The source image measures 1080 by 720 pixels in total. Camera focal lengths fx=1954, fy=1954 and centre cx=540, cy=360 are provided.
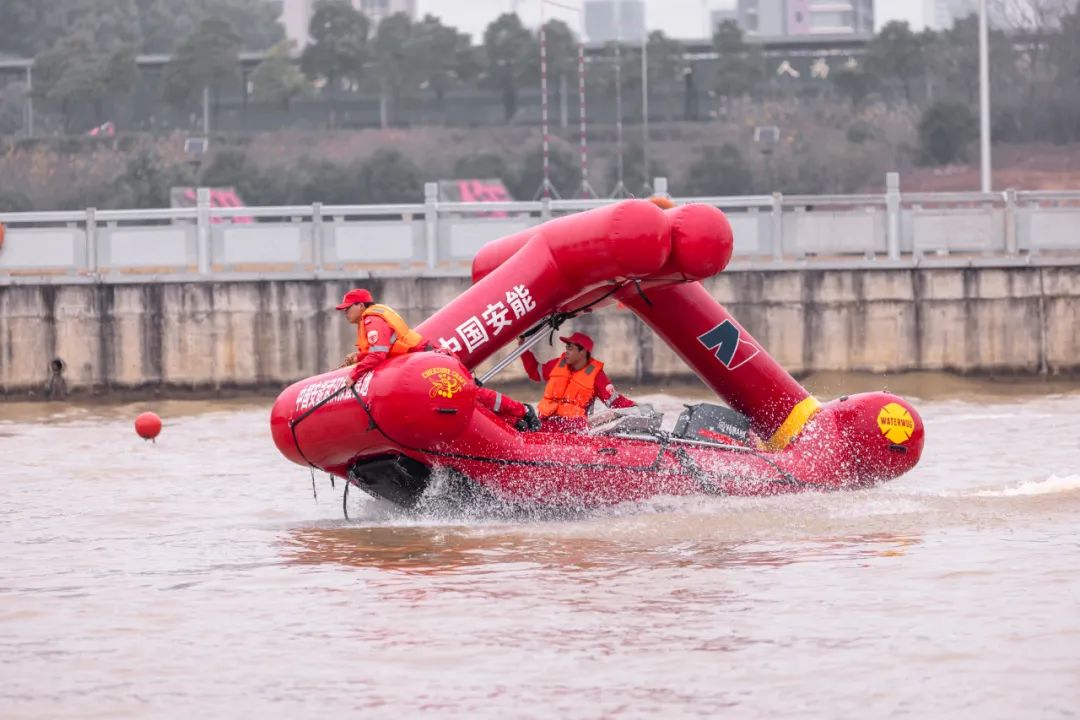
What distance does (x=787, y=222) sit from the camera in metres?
21.2

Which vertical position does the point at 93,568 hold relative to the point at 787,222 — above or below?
below

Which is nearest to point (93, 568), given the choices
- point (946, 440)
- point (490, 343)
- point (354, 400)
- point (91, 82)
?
point (354, 400)

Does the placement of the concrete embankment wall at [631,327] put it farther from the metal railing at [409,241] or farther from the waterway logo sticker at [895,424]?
the waterway logo sticker at [895,424]

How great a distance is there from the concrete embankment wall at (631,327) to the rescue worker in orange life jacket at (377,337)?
376 inches

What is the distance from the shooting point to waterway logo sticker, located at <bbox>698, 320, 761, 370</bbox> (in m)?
13.0

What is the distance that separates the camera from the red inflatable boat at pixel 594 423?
1155 cm

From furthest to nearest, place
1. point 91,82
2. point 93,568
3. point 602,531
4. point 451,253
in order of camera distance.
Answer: point 91,82
point 451,253
point 602,531
point 93,568

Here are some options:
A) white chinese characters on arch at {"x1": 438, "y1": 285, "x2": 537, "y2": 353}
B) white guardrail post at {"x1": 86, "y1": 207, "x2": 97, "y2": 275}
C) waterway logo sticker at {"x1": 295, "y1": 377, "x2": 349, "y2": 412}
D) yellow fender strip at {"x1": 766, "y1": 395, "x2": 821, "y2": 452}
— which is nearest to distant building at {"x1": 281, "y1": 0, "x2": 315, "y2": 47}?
white guardrail post at {"x1": 86, "y1": 207, "x2": 97, "y2": 275}

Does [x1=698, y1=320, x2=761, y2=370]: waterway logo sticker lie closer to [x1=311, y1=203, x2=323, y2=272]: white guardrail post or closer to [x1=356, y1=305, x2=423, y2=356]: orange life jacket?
[x1=356, y1=305, x2=423, y2=356]: orange life jacket

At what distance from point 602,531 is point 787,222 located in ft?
33.6

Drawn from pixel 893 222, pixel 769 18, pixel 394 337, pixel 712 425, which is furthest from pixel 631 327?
pixel 769 18

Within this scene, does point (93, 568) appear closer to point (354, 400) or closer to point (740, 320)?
point (354, 400)

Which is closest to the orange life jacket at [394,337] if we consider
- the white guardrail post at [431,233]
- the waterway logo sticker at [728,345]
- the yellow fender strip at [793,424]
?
the waterway logo sticker at [728,345]

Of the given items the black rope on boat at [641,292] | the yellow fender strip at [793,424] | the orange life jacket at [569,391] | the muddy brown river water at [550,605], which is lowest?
the muddy brown river water at [550,605]
